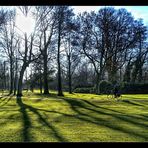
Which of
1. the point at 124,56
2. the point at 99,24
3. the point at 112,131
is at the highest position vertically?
the point at 99,24

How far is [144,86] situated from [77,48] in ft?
45.2

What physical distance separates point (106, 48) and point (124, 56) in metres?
7.92

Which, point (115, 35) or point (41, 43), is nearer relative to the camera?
point (41, 43)

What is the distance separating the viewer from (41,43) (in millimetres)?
56156

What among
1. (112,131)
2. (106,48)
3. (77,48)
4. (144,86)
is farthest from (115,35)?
(112,131)

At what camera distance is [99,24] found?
5928cm

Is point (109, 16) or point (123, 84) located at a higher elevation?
point (109, 16)

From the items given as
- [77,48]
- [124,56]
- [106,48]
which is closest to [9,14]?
[77,48]
